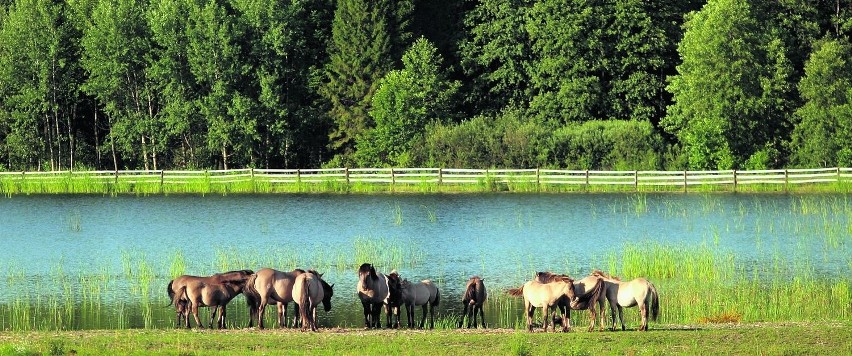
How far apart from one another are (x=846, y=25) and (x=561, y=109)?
530 inches

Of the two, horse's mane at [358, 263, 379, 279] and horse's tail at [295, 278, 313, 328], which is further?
horse's mane at [358, 263, 379, 279]

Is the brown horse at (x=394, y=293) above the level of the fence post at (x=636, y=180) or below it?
below

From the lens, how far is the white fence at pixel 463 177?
6141 centimetres

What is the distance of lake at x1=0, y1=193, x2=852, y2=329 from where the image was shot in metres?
31.5

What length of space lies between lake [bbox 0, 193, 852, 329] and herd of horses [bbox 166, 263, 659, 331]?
5.00 feet

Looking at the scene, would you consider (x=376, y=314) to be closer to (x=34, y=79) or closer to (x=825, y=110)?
(x=825, y=110)

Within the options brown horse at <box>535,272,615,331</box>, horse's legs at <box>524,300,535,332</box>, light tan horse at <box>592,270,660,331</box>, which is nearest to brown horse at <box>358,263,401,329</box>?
horse's legs at <box>524,300,535,332</box>

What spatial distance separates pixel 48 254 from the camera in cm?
4072

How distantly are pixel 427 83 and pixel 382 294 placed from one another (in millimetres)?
46160

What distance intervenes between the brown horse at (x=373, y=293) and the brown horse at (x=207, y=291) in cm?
204

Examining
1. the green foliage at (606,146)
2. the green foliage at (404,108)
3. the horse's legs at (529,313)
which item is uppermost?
the green foliage at (404,108)

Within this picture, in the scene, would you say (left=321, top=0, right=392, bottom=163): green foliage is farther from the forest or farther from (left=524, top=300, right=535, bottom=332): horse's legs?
(left=524, top=300, right=535, bottom=332): horse's legs

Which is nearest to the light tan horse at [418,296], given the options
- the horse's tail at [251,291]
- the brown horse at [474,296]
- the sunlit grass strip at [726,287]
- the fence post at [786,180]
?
the brown horse at [474,296]

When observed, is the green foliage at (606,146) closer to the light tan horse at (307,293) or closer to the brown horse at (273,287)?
the brown horse at (273,287)
